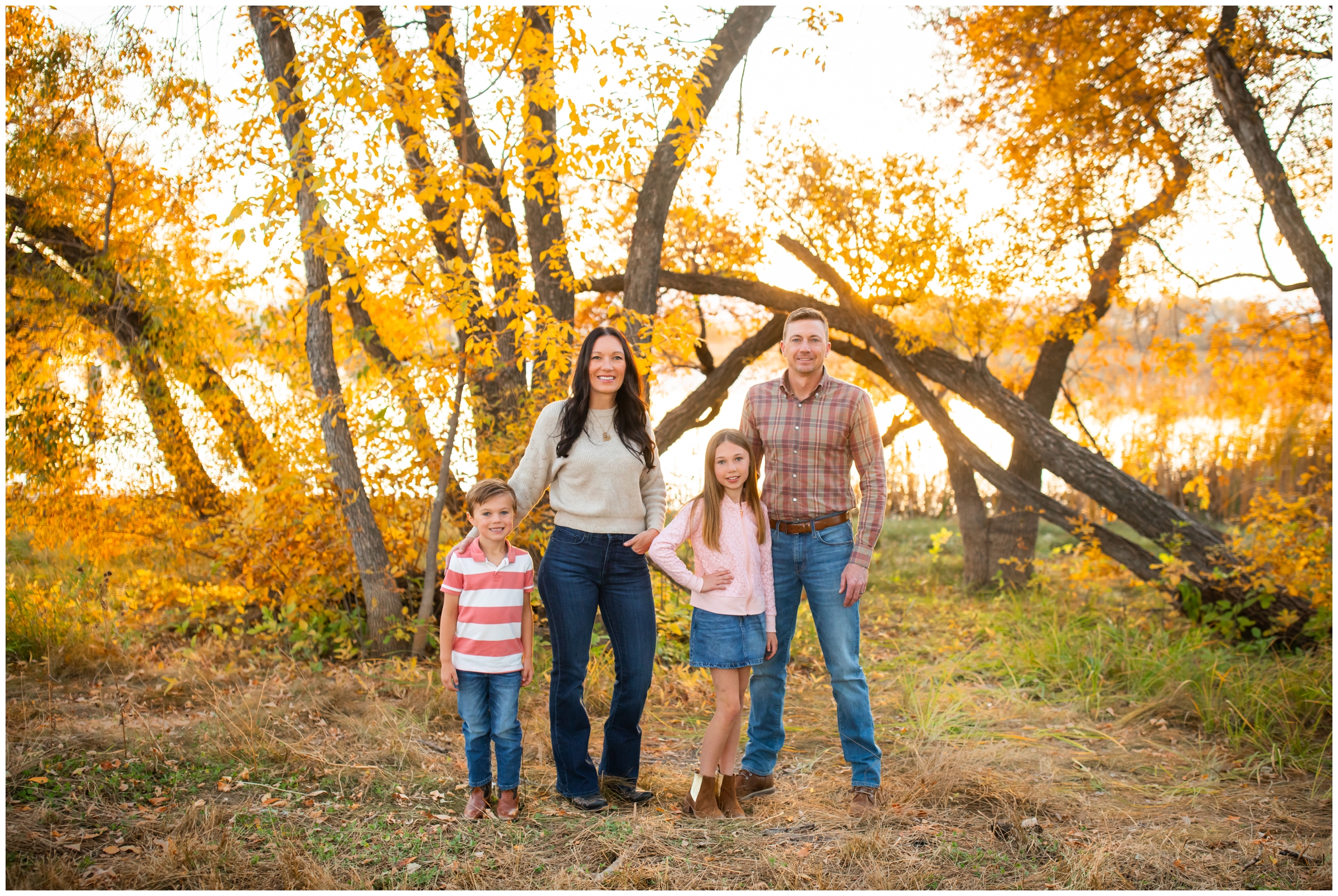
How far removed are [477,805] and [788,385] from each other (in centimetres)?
190

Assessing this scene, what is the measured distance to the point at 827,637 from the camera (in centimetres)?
318

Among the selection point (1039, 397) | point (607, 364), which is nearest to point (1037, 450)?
point (1039, 397)

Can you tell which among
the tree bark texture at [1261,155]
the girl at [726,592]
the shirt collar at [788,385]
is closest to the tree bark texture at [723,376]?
the tree bark texture at [1261,155]

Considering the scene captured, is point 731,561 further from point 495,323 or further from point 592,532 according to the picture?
point 495,323

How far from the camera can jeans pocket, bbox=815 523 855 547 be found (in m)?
3.15

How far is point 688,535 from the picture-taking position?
3.08 meters

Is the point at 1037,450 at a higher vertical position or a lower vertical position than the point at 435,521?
higher

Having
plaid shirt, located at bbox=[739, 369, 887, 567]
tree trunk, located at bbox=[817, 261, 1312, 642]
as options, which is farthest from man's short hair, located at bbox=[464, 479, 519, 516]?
tree trunk, located at bbox=[817, 261, 1312, 642]

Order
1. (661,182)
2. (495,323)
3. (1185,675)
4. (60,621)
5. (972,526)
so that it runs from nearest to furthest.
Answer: (1185,675) < (60,621) < (495,323) < (661,182) < (972,526)

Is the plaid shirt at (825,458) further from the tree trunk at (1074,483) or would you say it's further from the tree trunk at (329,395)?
the tree trunk at (1074,483)

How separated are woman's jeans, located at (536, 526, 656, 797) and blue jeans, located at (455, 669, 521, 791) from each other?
0.14 metres

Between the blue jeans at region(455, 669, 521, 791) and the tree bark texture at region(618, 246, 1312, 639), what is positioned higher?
the tree bark texture at region(618, 246, 1312, 639)

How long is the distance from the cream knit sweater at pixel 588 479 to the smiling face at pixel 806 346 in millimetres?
675

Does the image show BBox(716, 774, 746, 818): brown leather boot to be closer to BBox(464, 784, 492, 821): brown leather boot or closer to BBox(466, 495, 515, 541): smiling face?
BBox(464, 784, 492, 821): brown leather boot
